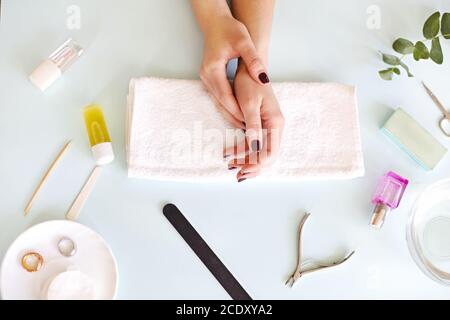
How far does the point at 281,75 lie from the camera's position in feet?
2.99

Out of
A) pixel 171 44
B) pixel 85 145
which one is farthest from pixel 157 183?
pixel 171 44

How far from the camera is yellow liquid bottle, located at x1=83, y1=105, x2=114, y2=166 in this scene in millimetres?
812

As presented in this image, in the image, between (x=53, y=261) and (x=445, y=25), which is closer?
(x=53, y=261)

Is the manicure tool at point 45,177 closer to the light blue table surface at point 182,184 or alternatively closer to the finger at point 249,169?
the light blue table surface at point 182,184

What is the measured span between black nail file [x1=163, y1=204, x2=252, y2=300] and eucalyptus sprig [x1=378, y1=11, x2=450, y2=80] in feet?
1.47

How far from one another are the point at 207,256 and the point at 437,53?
0.55 meters

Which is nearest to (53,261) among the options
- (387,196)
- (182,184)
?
(182,184)

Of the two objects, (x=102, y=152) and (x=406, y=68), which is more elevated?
(x=102, y=152)

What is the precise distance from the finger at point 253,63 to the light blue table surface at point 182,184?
82 millimetres

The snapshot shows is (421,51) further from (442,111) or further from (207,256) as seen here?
(207,256)

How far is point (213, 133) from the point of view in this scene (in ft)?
2.79

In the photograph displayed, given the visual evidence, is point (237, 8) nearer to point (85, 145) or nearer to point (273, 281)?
point (85, 145)

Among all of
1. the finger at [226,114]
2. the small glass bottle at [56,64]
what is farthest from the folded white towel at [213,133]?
the small glass bottle at [56,64]
